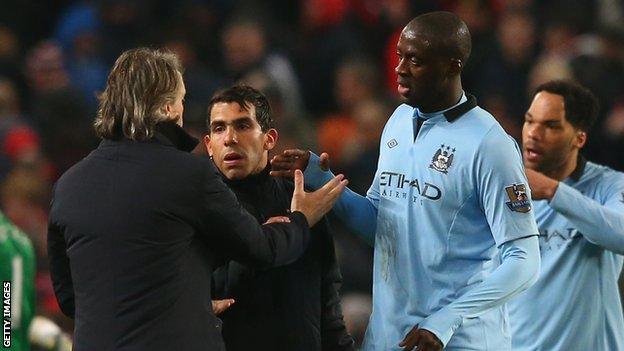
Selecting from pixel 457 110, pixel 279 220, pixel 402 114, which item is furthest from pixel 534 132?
pixel 279 220

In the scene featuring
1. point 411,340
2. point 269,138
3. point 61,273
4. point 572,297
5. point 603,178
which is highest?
point 269,138

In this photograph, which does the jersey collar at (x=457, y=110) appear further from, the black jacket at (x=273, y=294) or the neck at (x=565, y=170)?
the neck at (x=565, y=170)

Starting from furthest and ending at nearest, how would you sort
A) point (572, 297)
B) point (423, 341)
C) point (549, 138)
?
point (549, 138) → point (572, 297) → point (423, 341)

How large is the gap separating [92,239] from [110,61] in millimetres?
6342

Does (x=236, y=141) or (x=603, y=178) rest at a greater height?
(x=236, y=141)

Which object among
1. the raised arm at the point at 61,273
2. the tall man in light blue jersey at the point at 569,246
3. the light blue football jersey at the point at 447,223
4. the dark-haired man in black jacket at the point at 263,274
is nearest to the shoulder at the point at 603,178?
the tall man in light blue jersey at the point at 569,246

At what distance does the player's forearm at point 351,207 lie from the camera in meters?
4.59

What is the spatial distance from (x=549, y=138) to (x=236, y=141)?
150 centimetres

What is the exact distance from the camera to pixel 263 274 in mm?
4465

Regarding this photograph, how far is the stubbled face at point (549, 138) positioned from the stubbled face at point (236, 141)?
131 cm

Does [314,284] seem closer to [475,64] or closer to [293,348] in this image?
[293,348]

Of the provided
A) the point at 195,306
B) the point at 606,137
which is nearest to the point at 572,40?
the point at 606,137

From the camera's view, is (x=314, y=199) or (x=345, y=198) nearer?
(x=314, y=199)

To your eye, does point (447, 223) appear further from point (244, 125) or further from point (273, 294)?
point (244, 125)
